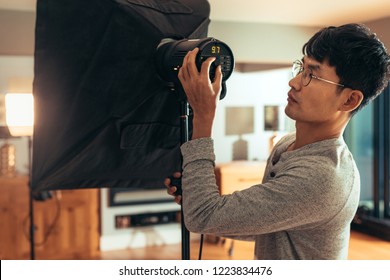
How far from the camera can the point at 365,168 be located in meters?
3.99

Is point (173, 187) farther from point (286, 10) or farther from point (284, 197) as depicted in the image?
point (286, 10)

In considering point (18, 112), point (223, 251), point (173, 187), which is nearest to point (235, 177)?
point (223, 251)

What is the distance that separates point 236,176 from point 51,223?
1257mm

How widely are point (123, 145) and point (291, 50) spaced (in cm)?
265

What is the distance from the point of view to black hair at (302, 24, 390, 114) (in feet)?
2.36

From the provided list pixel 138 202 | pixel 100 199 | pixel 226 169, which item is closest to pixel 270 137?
pixel 226 169

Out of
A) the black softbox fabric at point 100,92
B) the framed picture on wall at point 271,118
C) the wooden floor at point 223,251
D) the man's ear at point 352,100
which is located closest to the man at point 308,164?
the man's ear at point 352,100

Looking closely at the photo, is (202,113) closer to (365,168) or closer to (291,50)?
(291,50)

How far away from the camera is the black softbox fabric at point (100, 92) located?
771mm

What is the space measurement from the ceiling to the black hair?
4.68 feet

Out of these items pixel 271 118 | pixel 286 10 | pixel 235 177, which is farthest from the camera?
pixel 271 118

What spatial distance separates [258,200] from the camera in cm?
70

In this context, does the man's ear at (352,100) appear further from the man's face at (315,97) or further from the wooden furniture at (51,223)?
the wooden furniture at (51,223)

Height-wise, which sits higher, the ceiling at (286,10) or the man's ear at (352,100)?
the ceiling at (286,10)
